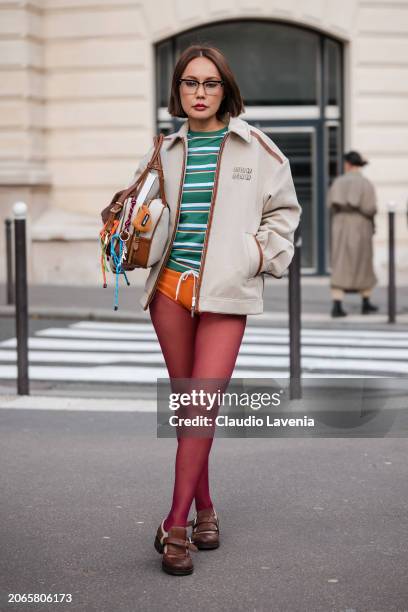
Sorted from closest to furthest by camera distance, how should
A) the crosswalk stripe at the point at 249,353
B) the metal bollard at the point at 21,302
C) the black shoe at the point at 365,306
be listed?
the metal bollard at the point at 21,302
the crosswalk stripe at the point at 249,353
the black shoe at the point at 365,306

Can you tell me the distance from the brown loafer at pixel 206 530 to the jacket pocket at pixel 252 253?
92 cm

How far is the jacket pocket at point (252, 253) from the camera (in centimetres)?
461

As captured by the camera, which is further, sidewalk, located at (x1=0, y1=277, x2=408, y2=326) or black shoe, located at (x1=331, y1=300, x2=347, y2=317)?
black shoe, located at (x1=331, y1=300, x2=347, y2=317)

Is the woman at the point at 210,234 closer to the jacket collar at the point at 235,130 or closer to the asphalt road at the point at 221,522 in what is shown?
the jacket collar at the point at 235,130

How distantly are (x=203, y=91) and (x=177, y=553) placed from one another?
1599 mm

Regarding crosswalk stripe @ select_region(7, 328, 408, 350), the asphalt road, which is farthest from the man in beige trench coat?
the asphalt road

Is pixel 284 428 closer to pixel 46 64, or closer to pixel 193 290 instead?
pixel 193 290

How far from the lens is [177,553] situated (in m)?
4.54

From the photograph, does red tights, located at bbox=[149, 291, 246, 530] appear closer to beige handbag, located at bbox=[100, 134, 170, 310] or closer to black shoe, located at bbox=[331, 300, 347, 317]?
beige handbag, located at bbox=[100, 134, 170, 310]

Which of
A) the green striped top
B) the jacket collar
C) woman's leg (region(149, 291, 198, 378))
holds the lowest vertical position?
woman's leg (region(149, 291, 198, 378))

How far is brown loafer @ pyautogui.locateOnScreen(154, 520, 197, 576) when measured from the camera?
450cm

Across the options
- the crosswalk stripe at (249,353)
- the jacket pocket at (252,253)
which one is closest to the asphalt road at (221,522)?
the jacket pocket at (252,253)

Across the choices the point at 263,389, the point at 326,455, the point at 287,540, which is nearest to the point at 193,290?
the point at 287,540

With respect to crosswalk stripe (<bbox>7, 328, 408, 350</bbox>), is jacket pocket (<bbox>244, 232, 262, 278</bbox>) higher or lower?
higher
